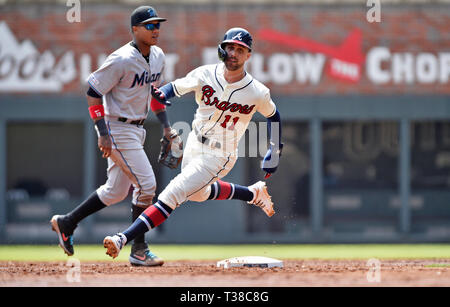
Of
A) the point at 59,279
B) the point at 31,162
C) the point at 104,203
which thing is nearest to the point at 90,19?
the point at 31,162

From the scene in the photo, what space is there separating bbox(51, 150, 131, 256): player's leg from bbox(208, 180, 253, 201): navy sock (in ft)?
2.54

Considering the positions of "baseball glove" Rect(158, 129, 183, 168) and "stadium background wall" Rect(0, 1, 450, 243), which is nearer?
"baseball glove" Rect(158, 129, 183, 168)

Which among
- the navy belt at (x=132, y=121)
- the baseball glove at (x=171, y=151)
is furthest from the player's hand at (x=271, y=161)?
the navy belt at (x=132, y=121)

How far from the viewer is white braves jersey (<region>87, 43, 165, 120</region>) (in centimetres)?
630

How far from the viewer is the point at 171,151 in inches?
262


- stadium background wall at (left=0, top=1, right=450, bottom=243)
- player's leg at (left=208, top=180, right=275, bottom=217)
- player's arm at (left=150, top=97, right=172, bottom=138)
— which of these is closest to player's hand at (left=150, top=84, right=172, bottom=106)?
player's arm at (left=150, top=97, right=172, bottom=138)

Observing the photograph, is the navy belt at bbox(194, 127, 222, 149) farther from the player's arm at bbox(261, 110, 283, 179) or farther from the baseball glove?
the player's arm at bbox(261, 110, 283, 179)

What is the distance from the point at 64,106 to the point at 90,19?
5.63 feet

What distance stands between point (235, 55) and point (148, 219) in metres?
1.53

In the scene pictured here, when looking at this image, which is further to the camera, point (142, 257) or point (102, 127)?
Result: point (142, 257)

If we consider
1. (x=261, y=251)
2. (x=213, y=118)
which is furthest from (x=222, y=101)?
(x=261, y=251)

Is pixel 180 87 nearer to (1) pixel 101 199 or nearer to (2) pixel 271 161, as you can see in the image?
(2) pixel 271 161

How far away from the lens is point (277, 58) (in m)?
14.2

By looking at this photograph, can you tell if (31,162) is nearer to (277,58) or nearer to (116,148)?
(277,58)
